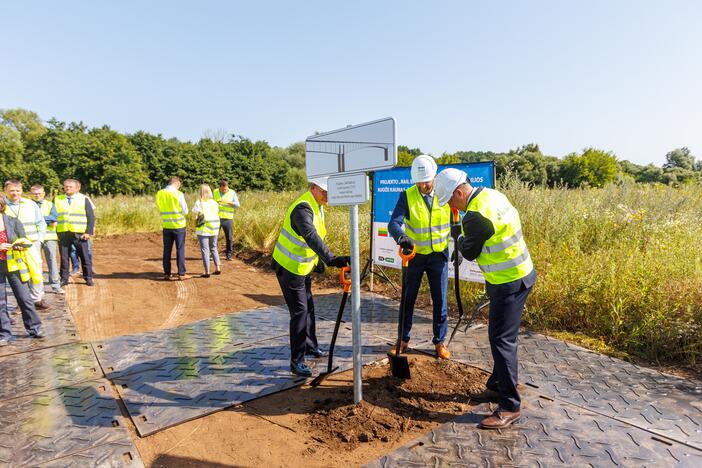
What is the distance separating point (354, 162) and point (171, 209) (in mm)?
5862

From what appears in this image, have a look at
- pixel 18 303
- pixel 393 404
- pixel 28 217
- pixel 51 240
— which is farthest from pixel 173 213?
pixel 393 404

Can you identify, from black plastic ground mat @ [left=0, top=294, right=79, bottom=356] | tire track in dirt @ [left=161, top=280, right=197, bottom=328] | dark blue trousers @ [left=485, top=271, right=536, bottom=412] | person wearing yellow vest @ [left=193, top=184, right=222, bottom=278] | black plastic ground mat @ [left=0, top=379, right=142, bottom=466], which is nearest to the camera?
black plastic ground mat @ [left=0, top=379, right=142, bottom=466]

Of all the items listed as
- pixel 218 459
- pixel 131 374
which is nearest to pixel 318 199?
pixel 218 459

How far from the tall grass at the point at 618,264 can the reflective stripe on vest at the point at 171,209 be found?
321cm

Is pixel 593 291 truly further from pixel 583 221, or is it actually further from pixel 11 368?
pixel 11 368

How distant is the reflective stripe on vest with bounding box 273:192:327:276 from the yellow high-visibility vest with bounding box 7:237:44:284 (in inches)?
132

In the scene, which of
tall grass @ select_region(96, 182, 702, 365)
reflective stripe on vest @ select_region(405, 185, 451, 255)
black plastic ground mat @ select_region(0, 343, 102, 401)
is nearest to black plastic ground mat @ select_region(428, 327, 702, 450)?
tall grass @ select_region(96, 182, 702, 365)

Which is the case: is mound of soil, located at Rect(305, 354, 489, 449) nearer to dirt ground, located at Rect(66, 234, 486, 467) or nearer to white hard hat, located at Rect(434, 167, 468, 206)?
dirt ground, located at Rect(66, 234, 486, 467)

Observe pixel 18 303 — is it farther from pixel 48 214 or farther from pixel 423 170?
pixel 423 170

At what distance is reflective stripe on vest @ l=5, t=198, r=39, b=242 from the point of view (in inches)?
211

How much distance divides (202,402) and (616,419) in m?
3.33

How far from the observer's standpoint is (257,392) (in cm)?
373

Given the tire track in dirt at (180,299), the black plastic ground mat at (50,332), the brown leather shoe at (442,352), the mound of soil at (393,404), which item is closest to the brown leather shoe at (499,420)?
the mound of soil at (393,404)

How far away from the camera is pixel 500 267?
10.3ft
